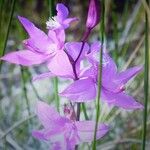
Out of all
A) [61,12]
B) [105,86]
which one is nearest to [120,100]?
[105,86]

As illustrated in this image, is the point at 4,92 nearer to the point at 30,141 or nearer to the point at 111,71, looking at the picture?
the point at 30,141

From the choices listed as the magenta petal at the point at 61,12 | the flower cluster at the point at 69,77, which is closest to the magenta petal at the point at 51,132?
the flower cluster at the point at 69,77

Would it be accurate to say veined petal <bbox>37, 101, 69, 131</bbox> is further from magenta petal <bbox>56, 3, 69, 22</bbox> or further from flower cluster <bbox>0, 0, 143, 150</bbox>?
magenta petal <bbox>56, 3, 69, 22</bbox>

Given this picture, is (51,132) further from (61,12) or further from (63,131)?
(61,12)

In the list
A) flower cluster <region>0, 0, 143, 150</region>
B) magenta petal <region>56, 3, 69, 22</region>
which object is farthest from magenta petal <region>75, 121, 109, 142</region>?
magenta petal <region>56, 3, 69, 22</region>

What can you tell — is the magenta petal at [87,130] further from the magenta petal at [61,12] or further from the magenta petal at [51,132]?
the magenta petal at [61,12]

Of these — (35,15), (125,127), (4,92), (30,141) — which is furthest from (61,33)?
(35,15)

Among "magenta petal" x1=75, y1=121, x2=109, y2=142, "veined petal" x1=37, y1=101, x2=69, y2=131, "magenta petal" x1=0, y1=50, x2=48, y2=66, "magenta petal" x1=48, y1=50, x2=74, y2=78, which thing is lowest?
"magenta petal" x1=75, y1=121, x2=109, y2=142
